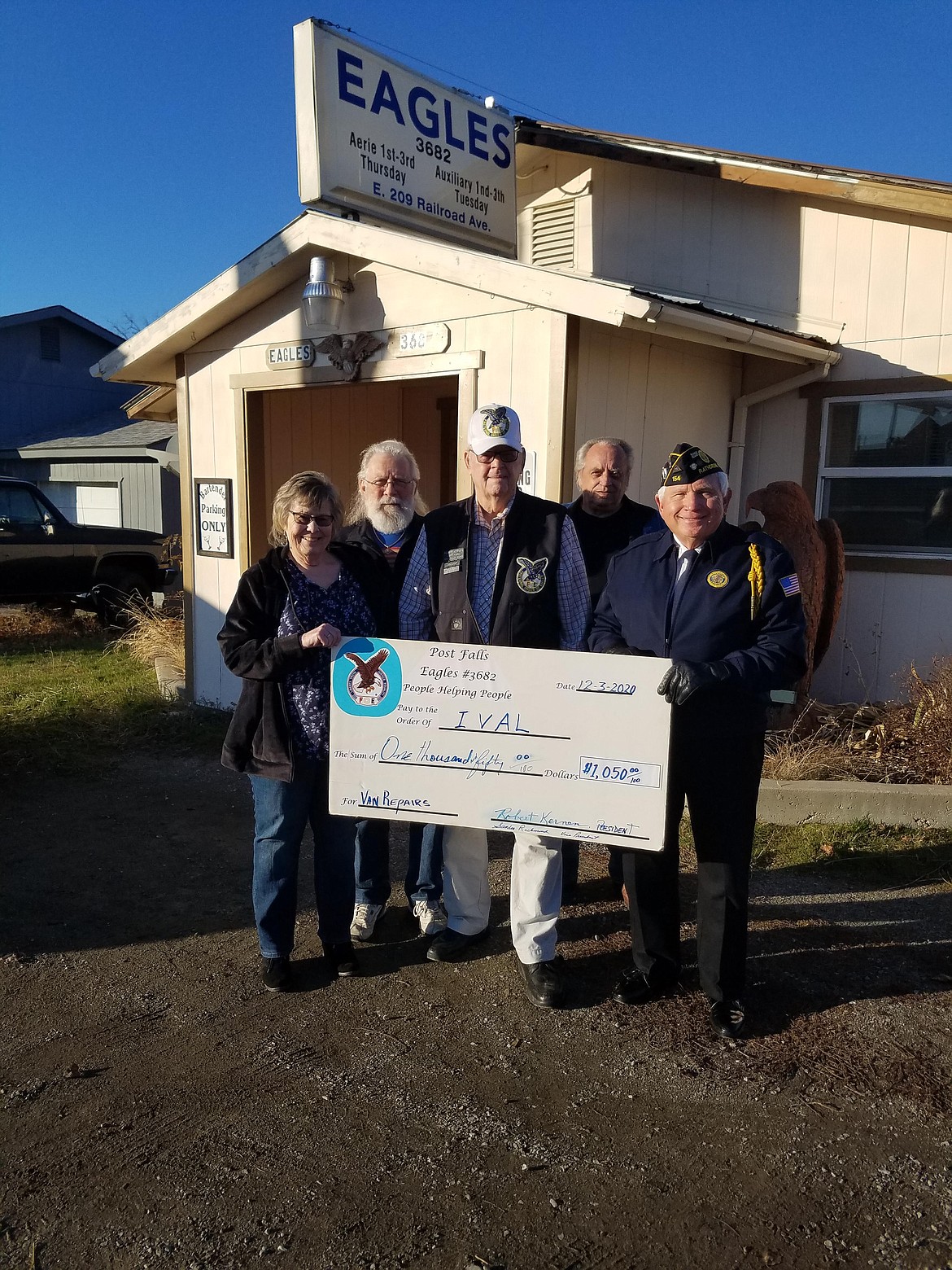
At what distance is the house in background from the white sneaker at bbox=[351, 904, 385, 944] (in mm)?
13231

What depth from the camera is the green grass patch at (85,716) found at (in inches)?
271

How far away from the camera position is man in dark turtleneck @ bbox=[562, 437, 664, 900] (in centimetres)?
405

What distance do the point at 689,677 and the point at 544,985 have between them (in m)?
1.34

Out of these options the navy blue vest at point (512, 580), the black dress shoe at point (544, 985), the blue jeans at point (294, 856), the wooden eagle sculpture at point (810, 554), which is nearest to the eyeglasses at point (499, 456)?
the navy blue vest at point (512, 580)

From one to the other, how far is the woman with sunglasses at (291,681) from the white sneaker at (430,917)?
537 mm

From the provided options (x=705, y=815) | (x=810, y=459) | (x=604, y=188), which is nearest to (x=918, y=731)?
(x=810, y=459)

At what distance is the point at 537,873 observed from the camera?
3434mm

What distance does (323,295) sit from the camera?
6543 millimetres

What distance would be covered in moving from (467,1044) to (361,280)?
5.27 m

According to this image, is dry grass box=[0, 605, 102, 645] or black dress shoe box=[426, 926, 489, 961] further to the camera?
dry grass box=[0, 605, 102, 645]

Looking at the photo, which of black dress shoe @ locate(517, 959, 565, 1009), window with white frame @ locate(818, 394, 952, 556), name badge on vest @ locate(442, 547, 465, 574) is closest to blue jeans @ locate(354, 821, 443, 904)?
black dress shoe @ locate(517, 959, 565, 1009)

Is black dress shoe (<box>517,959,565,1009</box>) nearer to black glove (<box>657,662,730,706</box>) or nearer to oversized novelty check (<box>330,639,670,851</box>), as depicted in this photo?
oversized novelty check (<box>330,639,670,851</box>)

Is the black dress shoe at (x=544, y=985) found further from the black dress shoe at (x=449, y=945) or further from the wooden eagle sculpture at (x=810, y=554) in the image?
the wooden eagle sculpture at (x=810, y=554)

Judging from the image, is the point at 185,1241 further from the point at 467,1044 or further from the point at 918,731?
the point at 918,731
